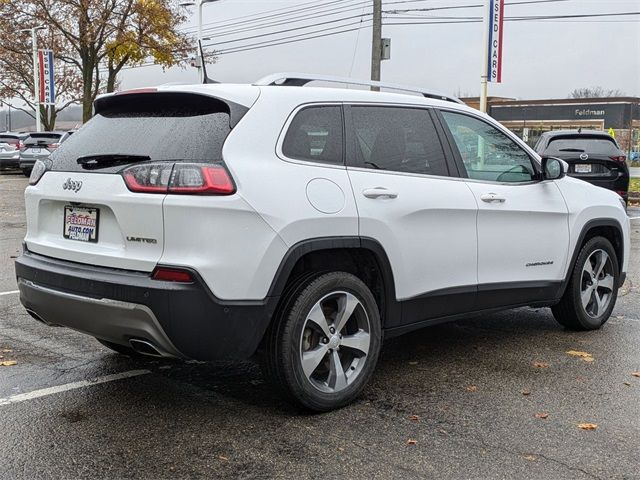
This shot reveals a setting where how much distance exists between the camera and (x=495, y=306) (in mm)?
5121

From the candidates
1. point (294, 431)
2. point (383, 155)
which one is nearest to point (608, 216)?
point (383, 155)

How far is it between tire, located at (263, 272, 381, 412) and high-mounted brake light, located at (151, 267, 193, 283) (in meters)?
0.57

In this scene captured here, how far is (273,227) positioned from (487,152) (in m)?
2.18

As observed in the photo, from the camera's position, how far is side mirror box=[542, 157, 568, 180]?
5387 millimetres

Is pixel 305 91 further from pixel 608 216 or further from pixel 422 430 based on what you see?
pixel 608 216

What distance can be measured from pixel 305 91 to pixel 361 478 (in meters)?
2.09

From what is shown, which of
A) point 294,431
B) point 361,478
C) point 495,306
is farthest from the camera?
point 495,306

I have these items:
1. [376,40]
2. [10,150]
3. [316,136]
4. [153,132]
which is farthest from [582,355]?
[10,150]

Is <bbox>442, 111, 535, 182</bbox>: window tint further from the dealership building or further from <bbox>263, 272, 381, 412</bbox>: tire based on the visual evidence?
the dealership building

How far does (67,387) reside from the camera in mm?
4422

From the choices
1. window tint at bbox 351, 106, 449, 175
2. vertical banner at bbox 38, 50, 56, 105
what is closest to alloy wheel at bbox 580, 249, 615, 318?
window tint at bbox 351, 106, 449, 175

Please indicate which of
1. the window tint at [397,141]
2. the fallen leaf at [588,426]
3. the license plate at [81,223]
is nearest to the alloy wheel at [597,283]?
the window tint at [397,141]

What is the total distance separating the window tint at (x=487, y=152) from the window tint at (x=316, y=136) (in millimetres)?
1009

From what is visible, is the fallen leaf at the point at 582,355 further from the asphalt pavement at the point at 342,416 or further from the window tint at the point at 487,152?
the window tint at the point at 487,152
